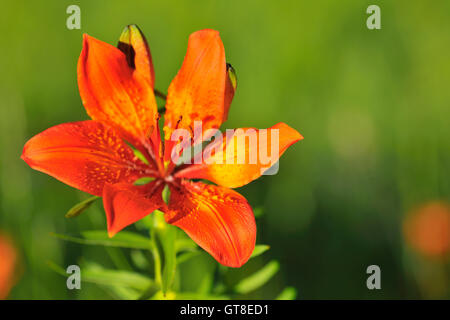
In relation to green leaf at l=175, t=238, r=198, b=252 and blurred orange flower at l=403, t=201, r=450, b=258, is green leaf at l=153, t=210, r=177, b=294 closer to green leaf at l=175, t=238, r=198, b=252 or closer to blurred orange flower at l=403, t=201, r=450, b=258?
green leaf at l=175, t=238, r=198, b=252

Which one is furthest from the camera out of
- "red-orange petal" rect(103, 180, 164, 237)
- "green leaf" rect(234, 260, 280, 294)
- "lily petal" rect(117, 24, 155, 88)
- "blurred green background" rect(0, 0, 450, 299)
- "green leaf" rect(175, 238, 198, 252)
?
"blurred green background" rect(0, 0, 450, 299)

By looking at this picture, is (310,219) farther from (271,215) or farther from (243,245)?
(243,245)

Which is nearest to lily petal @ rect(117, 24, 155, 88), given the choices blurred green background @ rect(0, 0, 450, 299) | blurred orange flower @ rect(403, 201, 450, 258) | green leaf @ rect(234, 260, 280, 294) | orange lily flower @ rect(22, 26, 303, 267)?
orange lily flower @ rect(22, 26, 303, 267)

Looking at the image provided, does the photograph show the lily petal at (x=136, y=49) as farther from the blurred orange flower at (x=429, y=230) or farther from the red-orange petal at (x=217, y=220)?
the blurred orange flower at (x=429, y=230)

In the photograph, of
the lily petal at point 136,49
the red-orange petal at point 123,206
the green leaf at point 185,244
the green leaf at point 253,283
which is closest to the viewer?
the red-orange petal at point 123,206

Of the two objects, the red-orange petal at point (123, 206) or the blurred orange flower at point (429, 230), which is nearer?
the red-orange petal at point (123, 206)

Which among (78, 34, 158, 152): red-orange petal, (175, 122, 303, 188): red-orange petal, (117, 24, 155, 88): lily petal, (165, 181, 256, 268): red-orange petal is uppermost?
(117, 24, 155, 88): lily petal

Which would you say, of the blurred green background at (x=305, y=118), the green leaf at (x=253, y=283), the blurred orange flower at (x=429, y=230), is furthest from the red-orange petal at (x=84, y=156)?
the blurred orange flower at (x=429, y=230)
